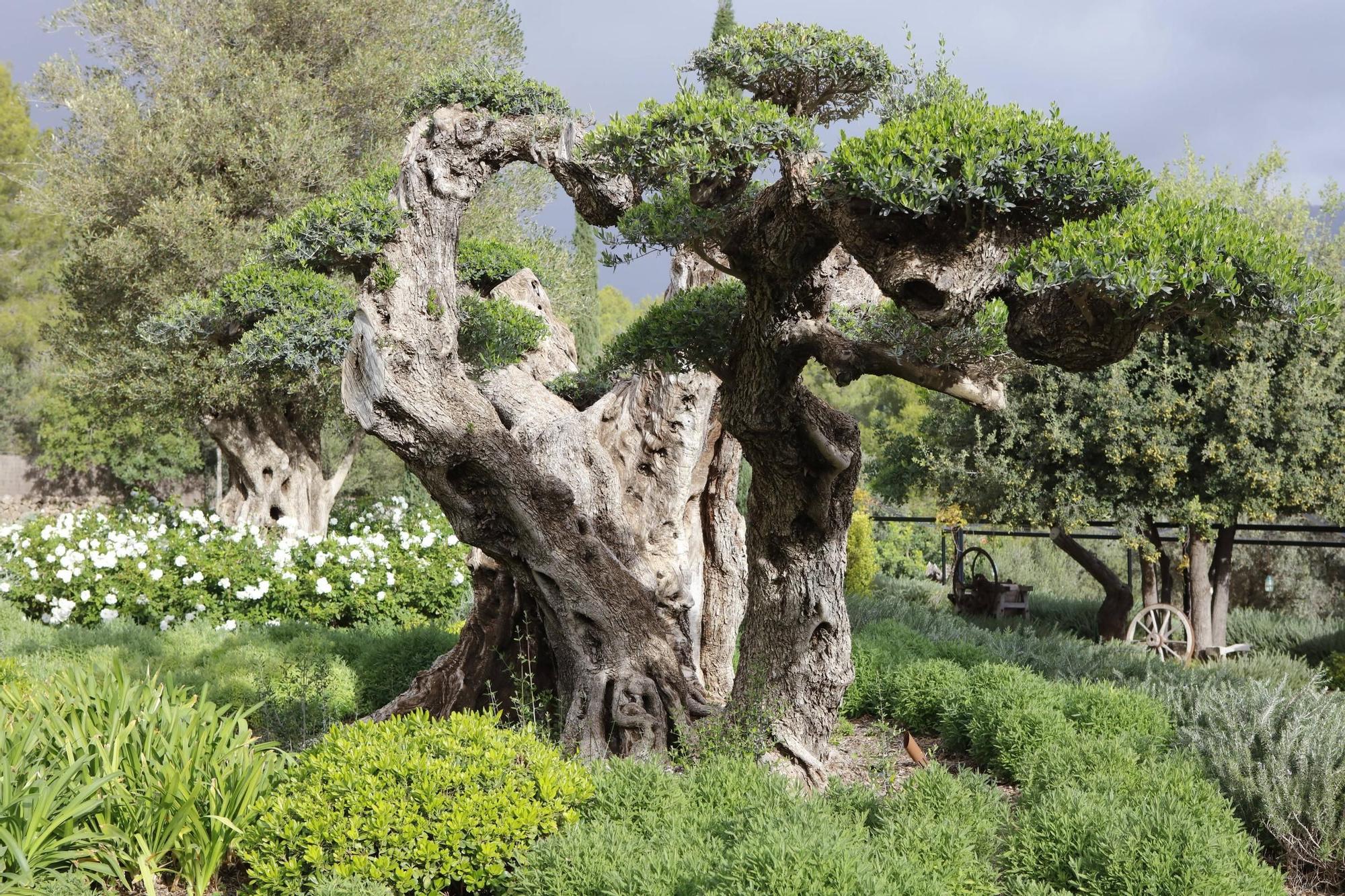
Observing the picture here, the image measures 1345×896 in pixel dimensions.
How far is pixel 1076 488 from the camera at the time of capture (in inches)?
357

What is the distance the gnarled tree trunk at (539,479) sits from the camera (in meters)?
4.29

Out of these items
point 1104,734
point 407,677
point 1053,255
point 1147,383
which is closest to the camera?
point 1053,255

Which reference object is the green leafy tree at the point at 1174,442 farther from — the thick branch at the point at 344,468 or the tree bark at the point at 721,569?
the thick branch at the point at 344,468

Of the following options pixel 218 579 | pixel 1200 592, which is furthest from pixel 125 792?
pixel 1200 592

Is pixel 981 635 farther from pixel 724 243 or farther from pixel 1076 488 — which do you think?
pixel 724 243

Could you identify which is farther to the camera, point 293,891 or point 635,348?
point 635,348

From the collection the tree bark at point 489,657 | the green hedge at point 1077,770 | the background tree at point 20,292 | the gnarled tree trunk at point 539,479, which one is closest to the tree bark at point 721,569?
the gnarled tree trunk at point 539,479

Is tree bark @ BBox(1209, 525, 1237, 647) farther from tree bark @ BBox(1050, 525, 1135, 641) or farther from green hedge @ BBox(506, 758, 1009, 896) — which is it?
green hedge @ BBox(506, 758, 1009, 896)

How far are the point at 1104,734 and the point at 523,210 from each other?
33.0 ft

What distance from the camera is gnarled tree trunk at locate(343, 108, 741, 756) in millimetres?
4293

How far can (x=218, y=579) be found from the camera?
8.84 metres

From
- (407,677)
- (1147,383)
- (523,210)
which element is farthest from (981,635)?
(523,210)

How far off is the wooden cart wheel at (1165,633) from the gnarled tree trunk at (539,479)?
232 inches

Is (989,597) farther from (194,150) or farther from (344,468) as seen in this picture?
(194,150)
